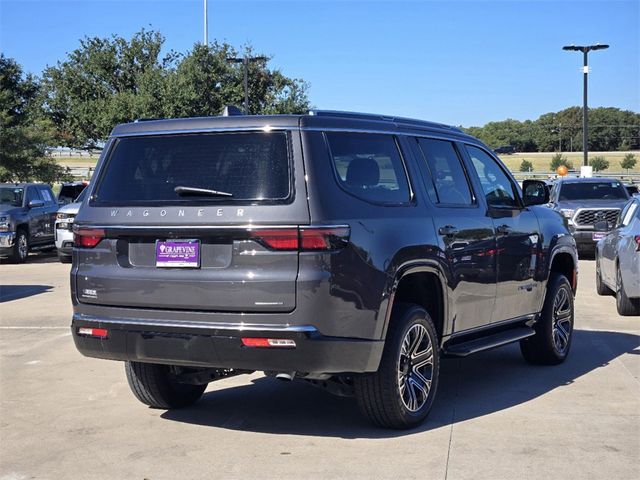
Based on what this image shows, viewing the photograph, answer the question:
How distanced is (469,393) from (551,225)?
200cm

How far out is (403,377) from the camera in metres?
5.84

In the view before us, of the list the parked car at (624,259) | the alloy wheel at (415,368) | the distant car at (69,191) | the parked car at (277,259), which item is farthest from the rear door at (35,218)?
the alloy wheel at (415,368)

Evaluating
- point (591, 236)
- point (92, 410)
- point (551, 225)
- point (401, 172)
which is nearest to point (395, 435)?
point (401, 172)

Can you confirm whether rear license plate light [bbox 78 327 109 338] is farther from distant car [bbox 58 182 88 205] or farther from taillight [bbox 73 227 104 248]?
distant car [bbox 58 182 88 205]

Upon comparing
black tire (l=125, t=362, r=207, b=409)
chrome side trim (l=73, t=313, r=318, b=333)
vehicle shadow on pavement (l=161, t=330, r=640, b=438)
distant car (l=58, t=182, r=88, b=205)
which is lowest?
vehicle shadow on pavement (l=161, t=330, r=640, b=438)

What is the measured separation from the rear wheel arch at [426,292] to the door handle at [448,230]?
0.29 metres

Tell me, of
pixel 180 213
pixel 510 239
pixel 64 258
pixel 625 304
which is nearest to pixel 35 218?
pixel 64 258

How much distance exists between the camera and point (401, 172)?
6215 mm

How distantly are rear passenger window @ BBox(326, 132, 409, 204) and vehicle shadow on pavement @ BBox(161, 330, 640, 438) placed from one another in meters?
1.59

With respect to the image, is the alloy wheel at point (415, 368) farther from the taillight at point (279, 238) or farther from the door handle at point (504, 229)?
the door handle at point (504, 229)

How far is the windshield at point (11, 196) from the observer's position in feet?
69.7

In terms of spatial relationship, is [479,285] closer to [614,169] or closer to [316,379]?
[316,379]

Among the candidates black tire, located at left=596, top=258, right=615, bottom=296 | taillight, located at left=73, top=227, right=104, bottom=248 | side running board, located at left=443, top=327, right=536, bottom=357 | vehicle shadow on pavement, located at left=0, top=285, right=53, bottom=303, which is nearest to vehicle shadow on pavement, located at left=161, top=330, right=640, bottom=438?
side running board, located at left=443, top=327, right=536, bottom=357

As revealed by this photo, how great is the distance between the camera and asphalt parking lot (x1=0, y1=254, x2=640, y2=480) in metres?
5.19
